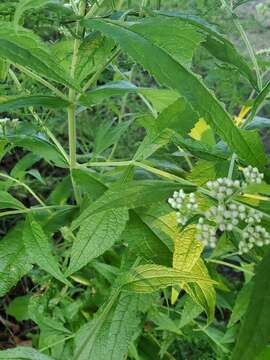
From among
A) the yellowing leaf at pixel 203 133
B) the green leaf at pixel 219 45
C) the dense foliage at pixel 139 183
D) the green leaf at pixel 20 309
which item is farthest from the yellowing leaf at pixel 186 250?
the green leaf at pixel 20 309

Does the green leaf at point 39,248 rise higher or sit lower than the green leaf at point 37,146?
lower

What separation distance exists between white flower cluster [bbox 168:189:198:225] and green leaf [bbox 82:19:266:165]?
81 mm

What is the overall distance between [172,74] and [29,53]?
17 centimetres

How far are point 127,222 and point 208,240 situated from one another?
202 millimetres

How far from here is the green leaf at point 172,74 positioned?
2.28 feet

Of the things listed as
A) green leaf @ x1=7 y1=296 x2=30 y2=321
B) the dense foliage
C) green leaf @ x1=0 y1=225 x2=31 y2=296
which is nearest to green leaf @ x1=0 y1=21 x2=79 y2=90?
the dense foliage

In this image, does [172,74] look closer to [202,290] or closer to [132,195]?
[132,195]

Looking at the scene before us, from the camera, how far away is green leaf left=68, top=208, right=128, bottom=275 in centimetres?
85

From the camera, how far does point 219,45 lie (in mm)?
844

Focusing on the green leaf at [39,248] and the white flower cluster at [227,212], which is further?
the green leaf at [39,248]

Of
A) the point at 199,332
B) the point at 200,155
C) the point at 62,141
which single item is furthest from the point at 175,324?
the point at 62,141

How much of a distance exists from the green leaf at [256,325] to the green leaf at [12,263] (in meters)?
0.40

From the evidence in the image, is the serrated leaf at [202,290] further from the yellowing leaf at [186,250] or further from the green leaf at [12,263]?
the green leaf at [12,263]

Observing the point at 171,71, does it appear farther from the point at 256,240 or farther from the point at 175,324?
the point at 175,324
